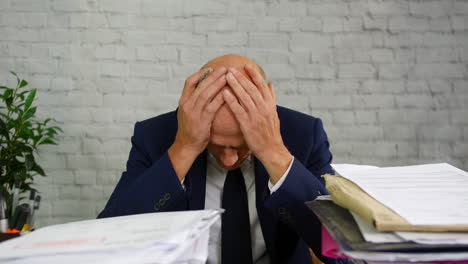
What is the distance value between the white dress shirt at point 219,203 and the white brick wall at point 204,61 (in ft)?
3.69

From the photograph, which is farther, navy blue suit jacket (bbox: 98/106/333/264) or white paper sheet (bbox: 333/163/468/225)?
navy blue suit jacket (bbox: 98/106/333/264)

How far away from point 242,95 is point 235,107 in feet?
0.09

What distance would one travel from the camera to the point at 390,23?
2180 millimetres

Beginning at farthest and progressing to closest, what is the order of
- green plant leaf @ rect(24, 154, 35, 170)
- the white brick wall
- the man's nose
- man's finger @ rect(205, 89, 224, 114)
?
the white brick wall
green plant leaf @ rect(24, 154, 35, 170)
the man's nose
man's finger @ rect(205, 89, 224, 114)

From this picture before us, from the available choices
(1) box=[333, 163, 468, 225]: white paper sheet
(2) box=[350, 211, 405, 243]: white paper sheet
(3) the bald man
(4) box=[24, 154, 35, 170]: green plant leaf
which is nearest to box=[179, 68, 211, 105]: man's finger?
(3) the bald man

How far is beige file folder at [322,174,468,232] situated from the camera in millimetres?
400

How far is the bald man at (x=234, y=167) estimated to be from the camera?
2.47ft

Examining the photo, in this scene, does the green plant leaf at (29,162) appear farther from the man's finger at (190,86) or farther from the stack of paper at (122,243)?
the stack of paper at (122,243)

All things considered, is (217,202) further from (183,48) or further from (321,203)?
(183,48)

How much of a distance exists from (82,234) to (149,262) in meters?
0.11

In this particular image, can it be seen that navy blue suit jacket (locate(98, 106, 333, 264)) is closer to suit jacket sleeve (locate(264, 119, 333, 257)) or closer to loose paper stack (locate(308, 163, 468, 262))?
suit jacket sleeve (locate(264, 119, 333, 257))

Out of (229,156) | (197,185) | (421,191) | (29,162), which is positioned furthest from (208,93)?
(29,162)

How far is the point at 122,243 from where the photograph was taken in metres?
0.37

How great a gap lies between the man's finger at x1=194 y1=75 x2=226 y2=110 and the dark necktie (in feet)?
0.89
